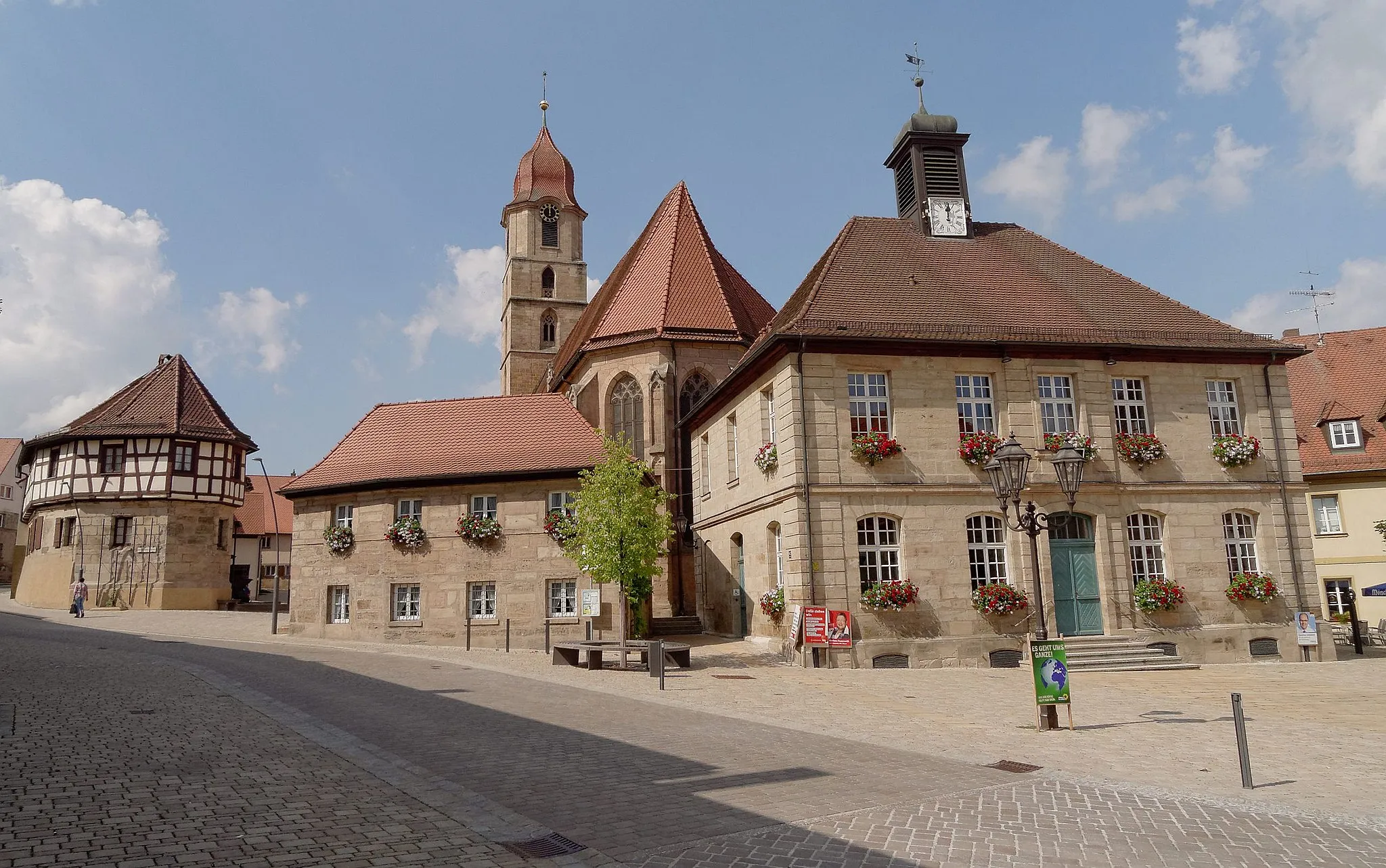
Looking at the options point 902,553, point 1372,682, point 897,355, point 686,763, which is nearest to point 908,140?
point 897,355

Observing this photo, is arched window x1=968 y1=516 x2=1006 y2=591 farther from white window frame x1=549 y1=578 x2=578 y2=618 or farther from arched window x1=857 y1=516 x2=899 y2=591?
white window frame x1=549 y1=578 x2=578 y2=618

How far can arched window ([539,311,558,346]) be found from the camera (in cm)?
4909

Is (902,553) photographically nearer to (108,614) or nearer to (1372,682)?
(1372,682)

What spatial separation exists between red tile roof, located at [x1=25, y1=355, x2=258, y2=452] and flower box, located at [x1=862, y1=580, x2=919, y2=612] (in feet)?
101

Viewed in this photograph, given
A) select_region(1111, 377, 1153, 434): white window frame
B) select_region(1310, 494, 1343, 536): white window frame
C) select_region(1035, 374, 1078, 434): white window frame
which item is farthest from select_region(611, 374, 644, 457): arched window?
select_region(1310, 494, 1343, 536): white window frame

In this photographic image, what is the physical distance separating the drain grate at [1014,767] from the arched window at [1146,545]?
1297 cm

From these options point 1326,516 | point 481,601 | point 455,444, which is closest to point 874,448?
point 481,601

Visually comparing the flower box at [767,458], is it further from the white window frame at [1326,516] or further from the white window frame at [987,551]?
the white window frame at [1326,516]

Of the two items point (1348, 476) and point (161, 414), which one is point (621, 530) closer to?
point (1348, 476)

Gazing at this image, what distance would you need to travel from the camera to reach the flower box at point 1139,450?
68.5 ft

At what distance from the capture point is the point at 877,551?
64.0ft

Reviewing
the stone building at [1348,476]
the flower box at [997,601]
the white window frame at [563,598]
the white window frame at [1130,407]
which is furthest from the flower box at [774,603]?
the stone building at [1348,476]

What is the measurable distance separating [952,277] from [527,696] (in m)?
14.5

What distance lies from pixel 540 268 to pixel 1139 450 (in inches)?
1368
